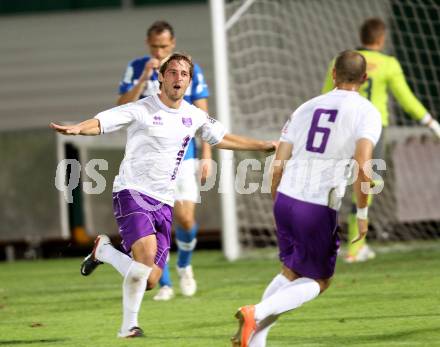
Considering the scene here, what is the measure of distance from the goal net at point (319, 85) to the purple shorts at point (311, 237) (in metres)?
6.48

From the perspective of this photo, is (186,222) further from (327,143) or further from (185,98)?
(327,143)

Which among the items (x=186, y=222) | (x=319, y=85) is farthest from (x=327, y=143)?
(x=319, y=85)

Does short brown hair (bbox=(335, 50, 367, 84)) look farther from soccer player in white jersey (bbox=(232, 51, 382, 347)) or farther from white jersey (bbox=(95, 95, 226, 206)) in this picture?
white jersey (bbox=(95, 95, 226, 206))

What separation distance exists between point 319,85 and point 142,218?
8.37m

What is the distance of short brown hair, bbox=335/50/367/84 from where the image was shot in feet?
20.4

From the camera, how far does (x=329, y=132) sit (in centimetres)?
607

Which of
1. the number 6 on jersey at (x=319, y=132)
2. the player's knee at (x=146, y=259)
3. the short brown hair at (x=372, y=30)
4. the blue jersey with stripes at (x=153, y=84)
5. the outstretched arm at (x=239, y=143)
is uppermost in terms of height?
the short brown hair at (x=372, y=30)

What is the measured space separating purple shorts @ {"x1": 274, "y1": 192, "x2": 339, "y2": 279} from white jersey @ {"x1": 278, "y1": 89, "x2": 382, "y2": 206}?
0.05 meters

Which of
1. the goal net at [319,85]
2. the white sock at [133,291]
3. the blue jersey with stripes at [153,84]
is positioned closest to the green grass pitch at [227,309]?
the white sock at [133,291]

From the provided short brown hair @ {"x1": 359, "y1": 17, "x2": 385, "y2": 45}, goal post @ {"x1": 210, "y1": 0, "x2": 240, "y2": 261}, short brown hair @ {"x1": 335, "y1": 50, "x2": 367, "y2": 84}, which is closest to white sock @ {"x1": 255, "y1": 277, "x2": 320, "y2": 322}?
short brown hair @ {"x1": 335, "y1": 50, "x2": 367, "y2": 84}

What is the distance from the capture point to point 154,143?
7098 mm

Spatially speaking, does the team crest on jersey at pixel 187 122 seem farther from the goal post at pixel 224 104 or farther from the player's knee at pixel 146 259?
the goal post at pixel 224 104

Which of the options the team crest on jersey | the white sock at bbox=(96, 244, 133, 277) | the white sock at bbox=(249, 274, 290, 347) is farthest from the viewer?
the white sock at bbox=(96, 244, 133, 277)

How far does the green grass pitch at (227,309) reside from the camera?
22.5 ft
